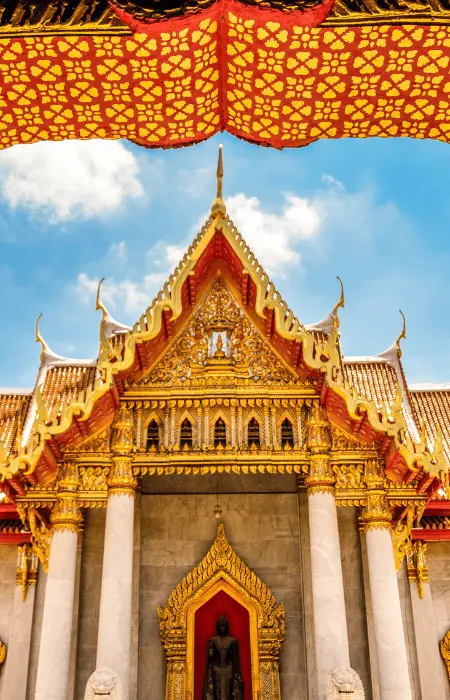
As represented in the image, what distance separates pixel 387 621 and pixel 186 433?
3.30m

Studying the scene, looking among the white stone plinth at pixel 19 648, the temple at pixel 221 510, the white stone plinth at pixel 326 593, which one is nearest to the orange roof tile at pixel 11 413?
the temple at pixel 221 510

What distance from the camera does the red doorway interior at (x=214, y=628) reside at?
10.1 m

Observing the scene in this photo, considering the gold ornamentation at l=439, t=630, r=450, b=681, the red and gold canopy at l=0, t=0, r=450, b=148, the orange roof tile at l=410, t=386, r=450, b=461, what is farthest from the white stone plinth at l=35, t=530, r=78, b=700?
the orange roof tile at l=410, t=386, r=450, b=461

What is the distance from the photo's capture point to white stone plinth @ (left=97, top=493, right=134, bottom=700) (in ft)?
27.7

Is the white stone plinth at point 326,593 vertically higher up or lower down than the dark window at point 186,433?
lower down

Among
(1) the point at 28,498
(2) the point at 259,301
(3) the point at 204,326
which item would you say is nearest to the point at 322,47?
(2) the point at 259,301

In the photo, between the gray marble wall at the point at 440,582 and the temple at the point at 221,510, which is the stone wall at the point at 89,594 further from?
the gray marble wall at the point at 440,582

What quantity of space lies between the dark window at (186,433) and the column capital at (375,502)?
2282 mm

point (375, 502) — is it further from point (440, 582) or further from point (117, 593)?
point (117, 593)

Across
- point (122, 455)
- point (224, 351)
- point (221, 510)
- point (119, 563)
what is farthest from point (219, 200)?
point (119, 563)

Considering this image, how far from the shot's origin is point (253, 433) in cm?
976

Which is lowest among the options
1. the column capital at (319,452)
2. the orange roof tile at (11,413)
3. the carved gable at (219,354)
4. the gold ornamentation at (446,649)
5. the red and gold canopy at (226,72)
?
the gold ornamentation at (446,649)

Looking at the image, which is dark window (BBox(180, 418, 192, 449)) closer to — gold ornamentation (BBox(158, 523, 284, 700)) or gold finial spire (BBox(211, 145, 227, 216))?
gold ornamentation (BBox(158, 523, 284, 700))

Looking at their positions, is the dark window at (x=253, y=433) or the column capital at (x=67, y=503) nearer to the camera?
the column capital at (x=67, y=503)
